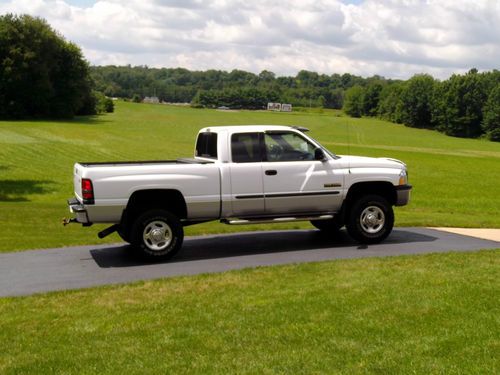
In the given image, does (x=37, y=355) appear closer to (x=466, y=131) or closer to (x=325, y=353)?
(x=325, y=353)

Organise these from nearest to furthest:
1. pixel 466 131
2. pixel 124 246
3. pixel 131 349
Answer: pixel 131 349
pixel 124 246
pixel 466 131

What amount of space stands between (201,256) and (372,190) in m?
3.20

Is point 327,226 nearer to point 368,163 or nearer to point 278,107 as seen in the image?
point 368,163

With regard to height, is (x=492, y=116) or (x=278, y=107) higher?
(x=278, y=107)

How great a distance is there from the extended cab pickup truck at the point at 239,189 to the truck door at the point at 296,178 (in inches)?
0.6

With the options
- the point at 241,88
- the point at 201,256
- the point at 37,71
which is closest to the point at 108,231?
the point at 201,256

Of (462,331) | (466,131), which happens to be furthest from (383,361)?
(466,131)

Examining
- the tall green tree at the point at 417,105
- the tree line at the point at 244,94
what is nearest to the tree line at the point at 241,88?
the tree line at the point at 244,94

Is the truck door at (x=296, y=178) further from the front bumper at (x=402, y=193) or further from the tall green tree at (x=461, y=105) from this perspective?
the tall green tree at (x=461, y=105)

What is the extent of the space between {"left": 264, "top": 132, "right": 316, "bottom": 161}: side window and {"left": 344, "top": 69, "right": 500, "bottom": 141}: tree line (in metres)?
95.1

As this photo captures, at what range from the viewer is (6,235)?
12.2m

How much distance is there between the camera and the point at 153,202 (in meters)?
10.0

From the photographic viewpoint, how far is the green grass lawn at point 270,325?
520 centimetres

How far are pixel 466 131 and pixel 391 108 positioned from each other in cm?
2507
